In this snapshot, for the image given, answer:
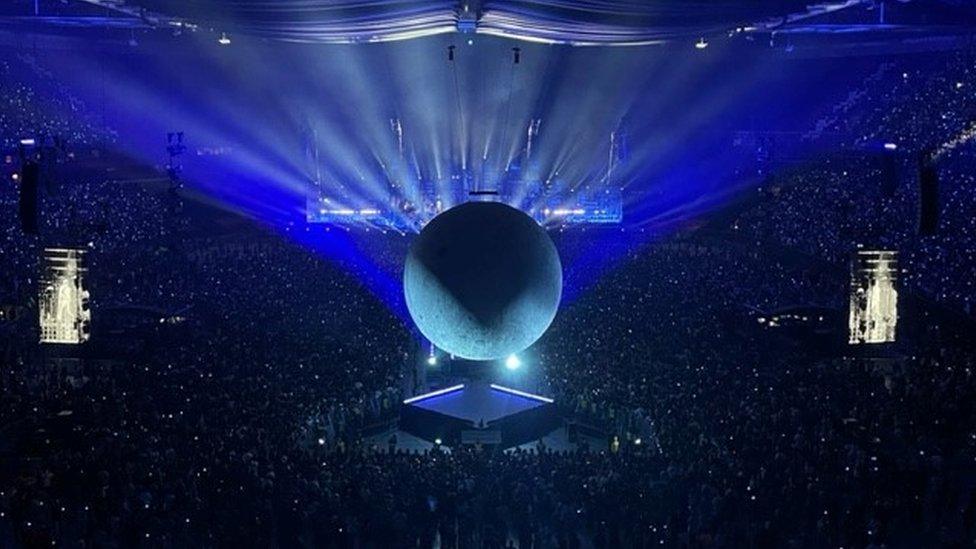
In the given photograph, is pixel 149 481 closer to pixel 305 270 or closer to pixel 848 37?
pixel 305 270

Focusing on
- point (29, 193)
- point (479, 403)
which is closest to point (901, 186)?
point (479, 403)

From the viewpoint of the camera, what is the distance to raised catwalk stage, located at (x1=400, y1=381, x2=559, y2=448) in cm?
1509

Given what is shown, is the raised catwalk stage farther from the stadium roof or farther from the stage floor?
the stadium roof

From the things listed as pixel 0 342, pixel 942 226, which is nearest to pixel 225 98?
pixel 0 342

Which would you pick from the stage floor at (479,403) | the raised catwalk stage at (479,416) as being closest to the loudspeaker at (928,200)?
the raised catwalk stage at (479,416)

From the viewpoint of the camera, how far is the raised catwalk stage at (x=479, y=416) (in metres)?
15.1

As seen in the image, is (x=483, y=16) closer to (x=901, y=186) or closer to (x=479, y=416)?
(x=479, y=416)

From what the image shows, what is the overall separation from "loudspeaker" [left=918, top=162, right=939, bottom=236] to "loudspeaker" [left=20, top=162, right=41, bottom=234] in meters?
17.0

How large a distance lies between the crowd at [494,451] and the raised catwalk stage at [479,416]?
94 cm

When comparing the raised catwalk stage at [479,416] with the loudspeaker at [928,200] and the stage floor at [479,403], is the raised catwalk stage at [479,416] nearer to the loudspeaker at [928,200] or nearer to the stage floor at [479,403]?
the stage floor at [479,403]

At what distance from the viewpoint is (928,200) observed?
17281mm

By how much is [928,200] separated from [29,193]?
17326mm

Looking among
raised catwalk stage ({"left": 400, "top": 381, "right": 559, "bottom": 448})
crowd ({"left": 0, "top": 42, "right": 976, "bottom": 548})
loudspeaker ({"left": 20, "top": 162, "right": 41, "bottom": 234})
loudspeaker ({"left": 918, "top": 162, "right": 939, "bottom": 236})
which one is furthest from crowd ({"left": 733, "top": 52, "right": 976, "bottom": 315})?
loudspeaker ({"left": 20, "top": 162, "right": 41, "bottom": 234})

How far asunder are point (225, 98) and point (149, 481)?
30.6 metres
